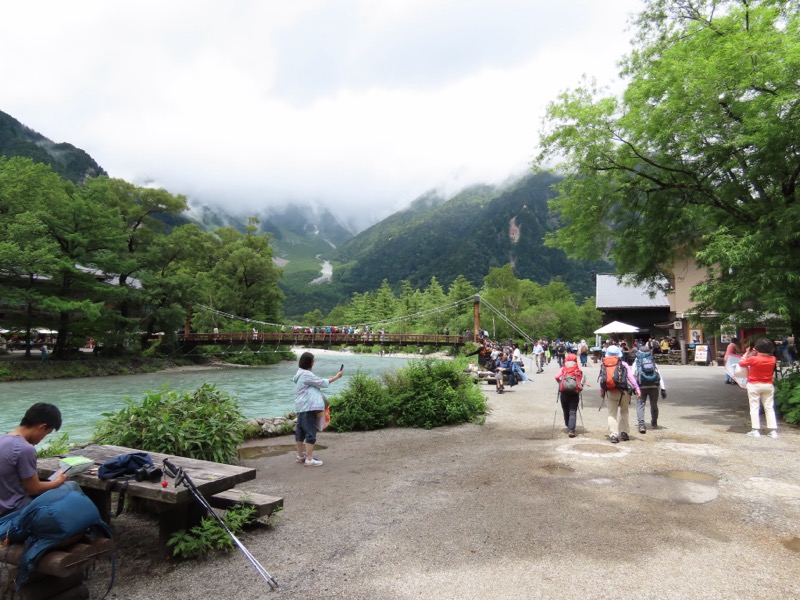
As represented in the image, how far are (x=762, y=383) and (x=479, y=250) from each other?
143004 millimetres

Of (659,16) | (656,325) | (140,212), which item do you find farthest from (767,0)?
(140,212)

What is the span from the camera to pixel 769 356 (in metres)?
7.46

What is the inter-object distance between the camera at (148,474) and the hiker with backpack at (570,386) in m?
6.15

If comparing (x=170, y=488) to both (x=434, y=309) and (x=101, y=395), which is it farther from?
(x=434, y=309)

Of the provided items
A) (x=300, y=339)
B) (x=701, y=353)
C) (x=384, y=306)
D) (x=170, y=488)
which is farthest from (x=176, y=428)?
(x=384, y=306)

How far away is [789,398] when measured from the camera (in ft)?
29.0

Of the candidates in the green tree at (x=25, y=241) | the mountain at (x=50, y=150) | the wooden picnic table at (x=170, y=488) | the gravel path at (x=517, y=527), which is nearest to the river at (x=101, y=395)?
the green tree at (x=25, y=241)

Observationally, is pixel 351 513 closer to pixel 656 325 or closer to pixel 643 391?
pixel 643 391

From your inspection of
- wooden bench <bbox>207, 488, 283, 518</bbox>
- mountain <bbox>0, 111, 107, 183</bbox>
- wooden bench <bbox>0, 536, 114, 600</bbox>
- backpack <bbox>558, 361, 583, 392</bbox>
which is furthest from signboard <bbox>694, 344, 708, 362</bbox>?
mountain <bbox>0, 111, 107, 183</bbox>

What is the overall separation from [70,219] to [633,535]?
35139mm

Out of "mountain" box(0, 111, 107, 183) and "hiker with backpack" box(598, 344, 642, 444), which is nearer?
"hiker with backpack" box(598, 344, 642, 444)

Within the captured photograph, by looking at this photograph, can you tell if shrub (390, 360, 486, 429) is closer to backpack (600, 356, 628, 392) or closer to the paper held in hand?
backpack (600, 356, 628, 392)

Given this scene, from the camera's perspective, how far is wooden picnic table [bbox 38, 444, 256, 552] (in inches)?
128

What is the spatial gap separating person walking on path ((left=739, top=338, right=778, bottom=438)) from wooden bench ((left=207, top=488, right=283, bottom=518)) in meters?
7.52
